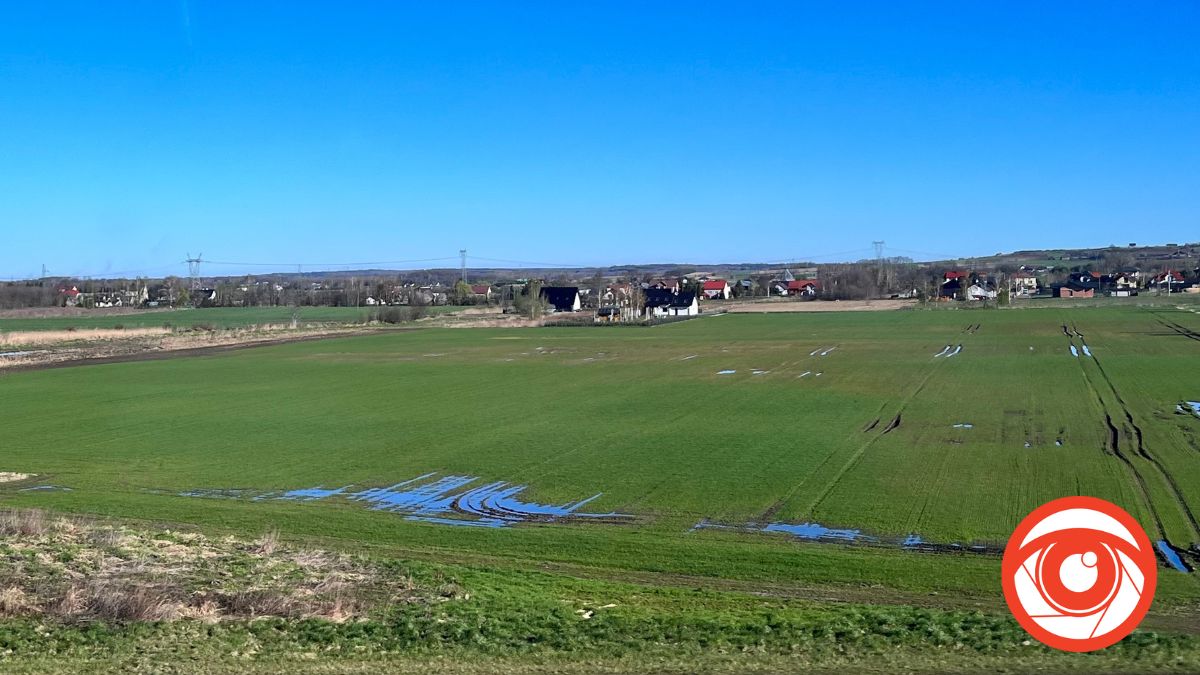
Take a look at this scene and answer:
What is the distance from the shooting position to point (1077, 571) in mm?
9617

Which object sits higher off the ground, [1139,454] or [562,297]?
[562,297]

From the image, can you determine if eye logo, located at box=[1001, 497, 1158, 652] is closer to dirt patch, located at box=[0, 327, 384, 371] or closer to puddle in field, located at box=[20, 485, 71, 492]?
puddle in field, located at box=[20, 485, 71, 492]

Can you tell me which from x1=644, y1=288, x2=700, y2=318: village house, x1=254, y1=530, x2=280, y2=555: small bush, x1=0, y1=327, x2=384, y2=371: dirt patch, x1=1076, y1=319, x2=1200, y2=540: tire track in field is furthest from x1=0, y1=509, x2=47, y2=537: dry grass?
x1=644, y1=288, x2=700, y2=318: village house

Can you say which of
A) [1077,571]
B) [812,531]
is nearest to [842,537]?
[812,531]

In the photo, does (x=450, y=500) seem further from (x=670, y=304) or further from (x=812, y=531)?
(x=670, y=304)

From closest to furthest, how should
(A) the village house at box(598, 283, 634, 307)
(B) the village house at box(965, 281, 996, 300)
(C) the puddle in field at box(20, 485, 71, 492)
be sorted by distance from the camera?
(C) the puddle in field at box(20, 485, 71, 492)
(A) the village house at box(598, 283, 634, 307)
(B) the village house at box(965, 281, 996, 300)

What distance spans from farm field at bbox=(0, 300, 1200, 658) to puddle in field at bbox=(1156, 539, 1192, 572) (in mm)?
218

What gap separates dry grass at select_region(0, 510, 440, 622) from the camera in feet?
46.2

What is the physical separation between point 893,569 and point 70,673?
1198 centimetres

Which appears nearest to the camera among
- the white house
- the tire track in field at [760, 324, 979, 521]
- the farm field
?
the farm field

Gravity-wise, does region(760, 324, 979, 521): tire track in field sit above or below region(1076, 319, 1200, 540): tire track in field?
below

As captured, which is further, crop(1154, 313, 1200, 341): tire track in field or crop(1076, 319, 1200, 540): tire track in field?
crop(1154, 313, 1200, 341): tire track in field

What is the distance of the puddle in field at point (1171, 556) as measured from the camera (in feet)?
58.1

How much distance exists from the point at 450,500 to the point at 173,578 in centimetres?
960
